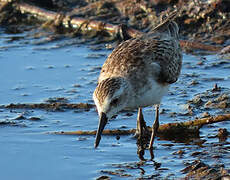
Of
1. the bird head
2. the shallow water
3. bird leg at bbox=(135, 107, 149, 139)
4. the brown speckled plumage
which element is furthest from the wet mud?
the brown speckled plumage

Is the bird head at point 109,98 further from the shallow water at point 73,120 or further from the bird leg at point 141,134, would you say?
the bird leg at point 141,134

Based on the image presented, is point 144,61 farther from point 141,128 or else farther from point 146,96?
point 141,128

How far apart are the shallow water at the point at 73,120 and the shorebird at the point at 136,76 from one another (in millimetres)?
406

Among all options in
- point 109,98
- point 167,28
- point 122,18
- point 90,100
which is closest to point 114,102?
point 109,98

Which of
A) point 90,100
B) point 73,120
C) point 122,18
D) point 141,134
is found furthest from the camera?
point 122,18

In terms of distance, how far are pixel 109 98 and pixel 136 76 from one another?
61 cm

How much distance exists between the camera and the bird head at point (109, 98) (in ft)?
20.0

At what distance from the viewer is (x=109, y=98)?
611 cm

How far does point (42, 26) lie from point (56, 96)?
12.4 ft

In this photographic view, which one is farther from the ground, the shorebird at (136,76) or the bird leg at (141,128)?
the shorebird at (136,76)

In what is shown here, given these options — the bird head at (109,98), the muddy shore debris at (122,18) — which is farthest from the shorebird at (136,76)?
the muddy shore debris at (122,18)

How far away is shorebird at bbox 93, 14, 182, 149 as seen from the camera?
618 centimetres

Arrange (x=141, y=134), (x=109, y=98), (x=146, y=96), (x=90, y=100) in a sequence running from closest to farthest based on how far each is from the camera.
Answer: (x=109, y=98) → (x=146, y=96) → (x=141, y=134) → (x=90, y=100)

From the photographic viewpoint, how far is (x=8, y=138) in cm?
725
